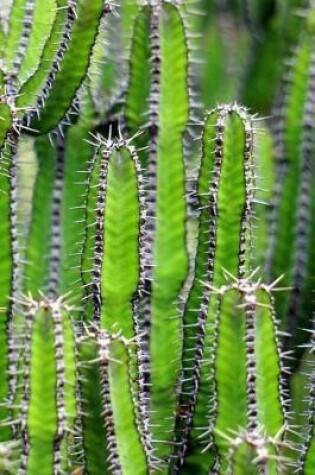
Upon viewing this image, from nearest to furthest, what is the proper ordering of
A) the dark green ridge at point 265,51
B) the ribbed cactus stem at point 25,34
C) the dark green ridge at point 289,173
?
1. the ribbed cactus stem at point 25,34
2. the dark green ridge at point 289,173
3. the dark green ridge at point 265,51

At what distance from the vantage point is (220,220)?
109 inches

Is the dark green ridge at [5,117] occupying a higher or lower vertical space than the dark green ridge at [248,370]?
higher

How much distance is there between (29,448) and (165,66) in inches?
52.7

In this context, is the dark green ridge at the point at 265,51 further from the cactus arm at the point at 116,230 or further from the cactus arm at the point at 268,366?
the cactus arm at the point at 268,366

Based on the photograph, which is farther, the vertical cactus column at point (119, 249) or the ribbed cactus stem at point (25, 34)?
the ribbed cactus stem at point (25, 34)

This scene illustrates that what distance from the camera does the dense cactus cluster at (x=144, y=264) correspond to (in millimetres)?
2342

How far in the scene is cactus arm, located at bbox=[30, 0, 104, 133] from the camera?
2.90 meters

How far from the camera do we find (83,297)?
2832 millimetres

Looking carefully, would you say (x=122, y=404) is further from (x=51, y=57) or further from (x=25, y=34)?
(x=25, y=34)

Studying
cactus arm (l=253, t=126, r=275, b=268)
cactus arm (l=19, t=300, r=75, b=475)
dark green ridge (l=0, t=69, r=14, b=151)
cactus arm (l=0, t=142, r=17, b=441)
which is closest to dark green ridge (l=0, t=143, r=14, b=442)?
cactus arm (l=0, t=142, r=17, b=441)

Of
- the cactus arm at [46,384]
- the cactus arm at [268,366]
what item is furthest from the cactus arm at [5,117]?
the cactus arm at [268,366]

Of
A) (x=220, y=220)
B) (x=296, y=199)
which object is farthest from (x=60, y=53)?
(x=296, y=199)

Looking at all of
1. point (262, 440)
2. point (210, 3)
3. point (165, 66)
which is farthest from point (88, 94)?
point (210, 3)

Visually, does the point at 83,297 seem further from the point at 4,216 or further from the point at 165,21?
the point at 165,21
